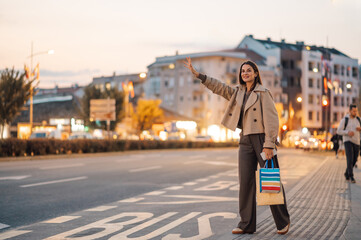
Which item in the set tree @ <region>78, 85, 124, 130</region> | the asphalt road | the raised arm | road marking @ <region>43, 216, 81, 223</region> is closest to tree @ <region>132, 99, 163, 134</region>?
tree @ <region>78, 85, 124, 130</region>

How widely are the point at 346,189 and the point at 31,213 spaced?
6.54m

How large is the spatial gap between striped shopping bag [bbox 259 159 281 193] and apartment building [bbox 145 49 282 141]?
8908 cm

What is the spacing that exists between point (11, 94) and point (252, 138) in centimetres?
3176

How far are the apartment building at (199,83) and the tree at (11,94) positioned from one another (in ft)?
199

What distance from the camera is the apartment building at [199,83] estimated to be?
9744cm

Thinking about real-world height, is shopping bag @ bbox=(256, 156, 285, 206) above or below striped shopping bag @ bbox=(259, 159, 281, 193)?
below

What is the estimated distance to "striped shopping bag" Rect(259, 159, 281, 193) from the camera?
606 cm

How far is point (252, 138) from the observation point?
6309mm

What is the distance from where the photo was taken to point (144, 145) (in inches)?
1743

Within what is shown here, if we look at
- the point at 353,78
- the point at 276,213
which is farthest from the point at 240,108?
the point at 353,78

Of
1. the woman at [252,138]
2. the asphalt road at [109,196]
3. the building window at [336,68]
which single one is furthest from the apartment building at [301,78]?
the woman at [252,138]

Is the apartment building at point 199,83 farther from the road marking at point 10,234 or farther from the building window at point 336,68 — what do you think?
the road marking at point 10,234

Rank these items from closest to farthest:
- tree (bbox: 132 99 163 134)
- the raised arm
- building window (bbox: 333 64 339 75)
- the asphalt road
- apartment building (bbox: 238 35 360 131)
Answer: the raised arm < the asphalt road < tree (bbox: 132 99 163 134) < apartment building (bbox: 238 35 360 131) < building window (bbox: 333 64 339 75)

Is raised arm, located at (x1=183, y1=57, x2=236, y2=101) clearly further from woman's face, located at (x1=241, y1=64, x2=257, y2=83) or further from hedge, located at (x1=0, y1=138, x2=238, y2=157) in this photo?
hedge, located at (x1=0, y1=138, x2=238, y2=157)
